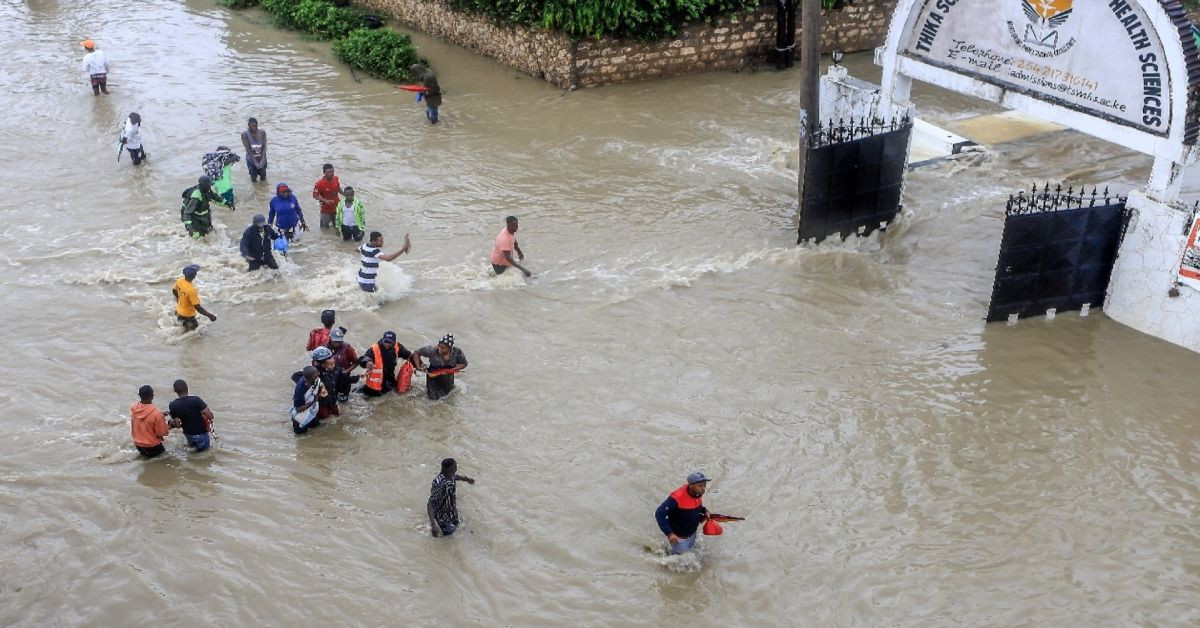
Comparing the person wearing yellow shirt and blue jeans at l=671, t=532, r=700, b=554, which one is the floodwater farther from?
the person wearing yellow shirt

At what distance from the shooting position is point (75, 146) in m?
18.1

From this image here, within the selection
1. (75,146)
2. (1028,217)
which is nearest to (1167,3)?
(1028,217)

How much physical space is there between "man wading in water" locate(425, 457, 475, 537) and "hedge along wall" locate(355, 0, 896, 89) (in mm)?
12944

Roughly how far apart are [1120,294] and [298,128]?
44.7 feet

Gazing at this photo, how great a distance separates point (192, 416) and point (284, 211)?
4826 mm

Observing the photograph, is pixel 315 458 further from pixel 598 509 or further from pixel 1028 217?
pixel 1028 217

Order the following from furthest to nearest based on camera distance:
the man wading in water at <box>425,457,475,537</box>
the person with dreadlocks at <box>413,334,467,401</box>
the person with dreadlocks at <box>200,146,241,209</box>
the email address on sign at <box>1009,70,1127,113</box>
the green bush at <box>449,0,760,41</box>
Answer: the green bush at <box>449,0,760,41</box>, the person with dreadlocks at <box>200,146,241,209</box>, the email address on sign at <box>1009,70,1127,113</box>, the person with dreadlocks at <box>413,334,467,401</box>, the man wading in water at <box>425,457,475,537</box>

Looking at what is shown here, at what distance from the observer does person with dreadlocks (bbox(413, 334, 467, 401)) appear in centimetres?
1070

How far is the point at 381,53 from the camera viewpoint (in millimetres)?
21469

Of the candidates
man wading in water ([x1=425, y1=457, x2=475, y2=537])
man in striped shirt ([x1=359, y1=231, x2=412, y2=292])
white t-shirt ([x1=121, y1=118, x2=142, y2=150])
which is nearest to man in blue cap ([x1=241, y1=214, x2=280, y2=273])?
man in striped shirt ([x1=359, y1=231, x2=412, y2=292])

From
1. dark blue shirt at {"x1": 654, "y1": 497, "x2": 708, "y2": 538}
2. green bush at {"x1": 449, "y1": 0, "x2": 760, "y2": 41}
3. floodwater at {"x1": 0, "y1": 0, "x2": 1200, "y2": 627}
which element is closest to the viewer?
dark blue shirt at {"x1": 654, "y1": 497, "x2": 708, "y2": 538}

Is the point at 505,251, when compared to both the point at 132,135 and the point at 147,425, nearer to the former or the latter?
the point at 147,425

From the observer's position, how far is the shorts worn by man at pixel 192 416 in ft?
31.8

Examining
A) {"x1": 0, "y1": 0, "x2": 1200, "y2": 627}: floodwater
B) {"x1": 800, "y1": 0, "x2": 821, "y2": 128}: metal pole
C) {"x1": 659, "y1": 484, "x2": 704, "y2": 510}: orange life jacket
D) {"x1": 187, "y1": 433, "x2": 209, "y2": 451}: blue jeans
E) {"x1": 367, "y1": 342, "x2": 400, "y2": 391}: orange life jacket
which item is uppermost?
{"x1": 800, "y1": 0, "x2": 821, "y2": 128}: metal pole
